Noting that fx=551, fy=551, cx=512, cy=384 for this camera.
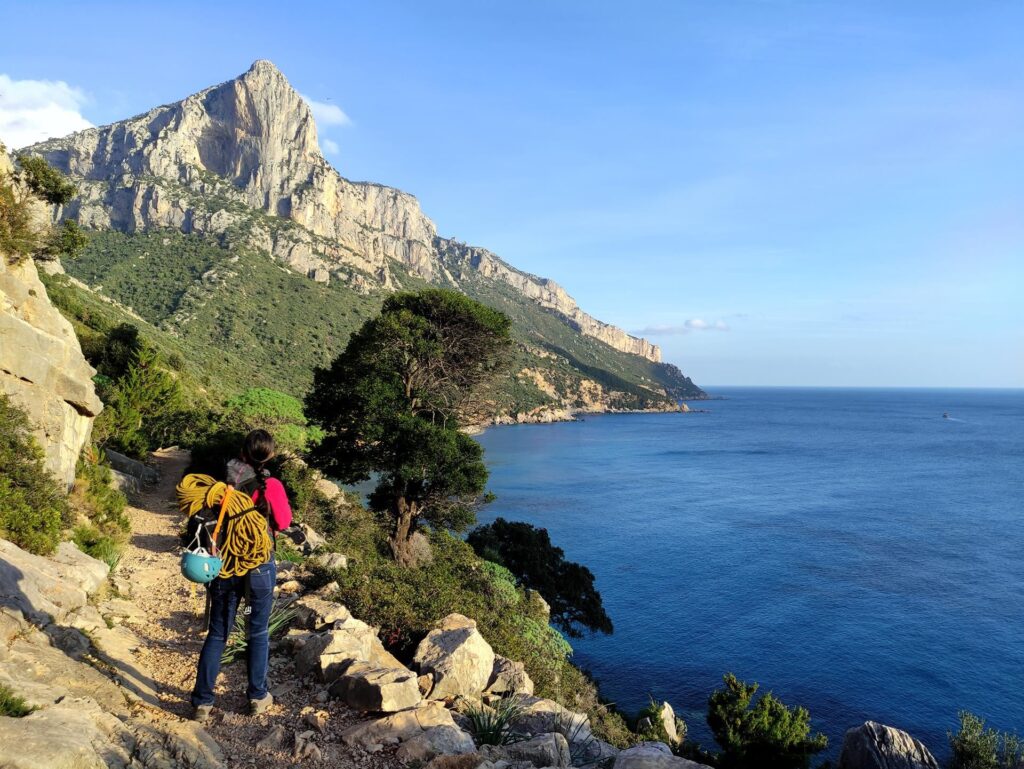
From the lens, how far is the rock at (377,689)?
5738mm

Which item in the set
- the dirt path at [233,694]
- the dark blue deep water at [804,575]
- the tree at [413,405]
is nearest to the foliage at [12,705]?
the dirt path at [233,694]

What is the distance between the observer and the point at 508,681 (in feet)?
26.5

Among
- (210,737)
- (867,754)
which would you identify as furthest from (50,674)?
(867,754)

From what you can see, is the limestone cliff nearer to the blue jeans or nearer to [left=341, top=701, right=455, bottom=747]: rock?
the blue jeans

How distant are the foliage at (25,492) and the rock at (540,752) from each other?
6849 mm

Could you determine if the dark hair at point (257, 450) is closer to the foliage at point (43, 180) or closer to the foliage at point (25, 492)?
the foliage at point (25, 492)

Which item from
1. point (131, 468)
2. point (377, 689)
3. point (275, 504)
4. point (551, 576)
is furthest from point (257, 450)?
point (551, 576)

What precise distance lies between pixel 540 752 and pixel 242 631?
13.7ft

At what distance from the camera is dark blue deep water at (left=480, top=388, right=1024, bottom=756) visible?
2494cm

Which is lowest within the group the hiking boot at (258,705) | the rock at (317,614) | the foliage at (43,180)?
the rock at (317,614)

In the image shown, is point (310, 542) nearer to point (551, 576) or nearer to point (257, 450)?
point (257, 450)

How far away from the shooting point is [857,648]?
28.5 meters

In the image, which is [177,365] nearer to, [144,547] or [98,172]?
[144,547]

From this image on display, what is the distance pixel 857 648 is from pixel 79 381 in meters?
34.5
